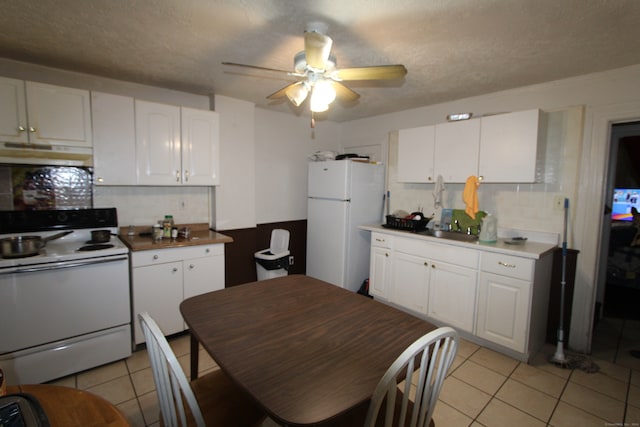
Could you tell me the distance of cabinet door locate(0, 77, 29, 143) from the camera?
2.08 m

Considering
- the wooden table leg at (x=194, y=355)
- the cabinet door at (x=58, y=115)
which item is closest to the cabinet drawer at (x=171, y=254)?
the cabinet door at (x=58, y=115)

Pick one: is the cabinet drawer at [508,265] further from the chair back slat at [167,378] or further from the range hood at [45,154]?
the range hood at [45,154]

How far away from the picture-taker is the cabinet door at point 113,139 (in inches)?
95.1

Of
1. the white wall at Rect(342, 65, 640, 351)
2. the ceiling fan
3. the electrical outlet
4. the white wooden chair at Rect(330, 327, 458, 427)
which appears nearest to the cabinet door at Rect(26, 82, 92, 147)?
the ceiling fan

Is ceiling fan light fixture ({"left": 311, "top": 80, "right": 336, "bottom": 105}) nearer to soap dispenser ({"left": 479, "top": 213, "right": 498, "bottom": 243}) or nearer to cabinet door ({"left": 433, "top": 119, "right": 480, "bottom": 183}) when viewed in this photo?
cabinet door ({"left": 433, "top": 119, "right": 480, "bottom": 183})

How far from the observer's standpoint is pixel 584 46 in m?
1.95

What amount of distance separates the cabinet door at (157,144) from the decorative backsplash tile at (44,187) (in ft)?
1.61

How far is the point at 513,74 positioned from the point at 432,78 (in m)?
0.62

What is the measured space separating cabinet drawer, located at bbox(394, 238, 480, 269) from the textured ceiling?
1462mm

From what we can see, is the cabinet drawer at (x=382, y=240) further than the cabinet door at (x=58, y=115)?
Yes

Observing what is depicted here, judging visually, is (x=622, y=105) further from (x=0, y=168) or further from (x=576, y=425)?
(x=0, y=168)

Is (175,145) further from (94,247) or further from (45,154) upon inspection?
(94,247)

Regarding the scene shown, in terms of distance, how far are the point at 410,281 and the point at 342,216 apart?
1.04m

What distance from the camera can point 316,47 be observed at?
4.83 ft
